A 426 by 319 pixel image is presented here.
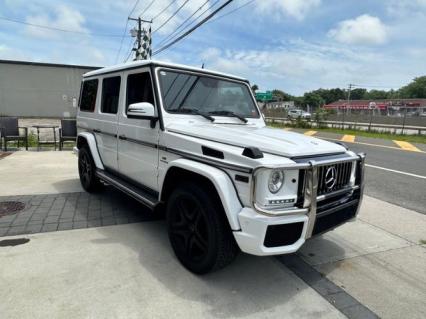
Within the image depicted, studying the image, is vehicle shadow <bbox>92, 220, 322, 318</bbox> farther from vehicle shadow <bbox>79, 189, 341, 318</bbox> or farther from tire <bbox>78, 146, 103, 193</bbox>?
tire <bbox>78, 146, 103, 193</bbox>

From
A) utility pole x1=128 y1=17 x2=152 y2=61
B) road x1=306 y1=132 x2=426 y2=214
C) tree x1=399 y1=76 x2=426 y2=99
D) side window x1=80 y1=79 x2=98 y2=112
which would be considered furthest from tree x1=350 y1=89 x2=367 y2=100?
side window x1=80 y1=79 x2=98 y2=112

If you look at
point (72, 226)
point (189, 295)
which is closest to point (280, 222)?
point (189, 295)

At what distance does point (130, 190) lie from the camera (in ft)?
14.0

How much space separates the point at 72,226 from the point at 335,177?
320cm

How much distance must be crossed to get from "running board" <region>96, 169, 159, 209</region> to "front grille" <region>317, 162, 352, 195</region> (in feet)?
5.69

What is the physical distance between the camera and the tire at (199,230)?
2.91 meters

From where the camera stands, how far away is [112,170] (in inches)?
200

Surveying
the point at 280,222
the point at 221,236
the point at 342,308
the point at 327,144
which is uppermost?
the point at 327,144

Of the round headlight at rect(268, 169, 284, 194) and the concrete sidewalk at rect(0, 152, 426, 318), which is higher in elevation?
the round headlight at rect(268, 169, 284, 194)

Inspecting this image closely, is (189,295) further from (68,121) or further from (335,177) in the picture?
(68,121)

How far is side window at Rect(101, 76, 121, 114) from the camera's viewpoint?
4753mm

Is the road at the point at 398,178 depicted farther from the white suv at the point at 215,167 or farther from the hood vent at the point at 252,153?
the hood vent at the point at 252,153

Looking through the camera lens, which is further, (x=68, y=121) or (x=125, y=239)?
(x=68, y=121)

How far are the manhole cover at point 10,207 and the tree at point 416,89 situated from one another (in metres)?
116
